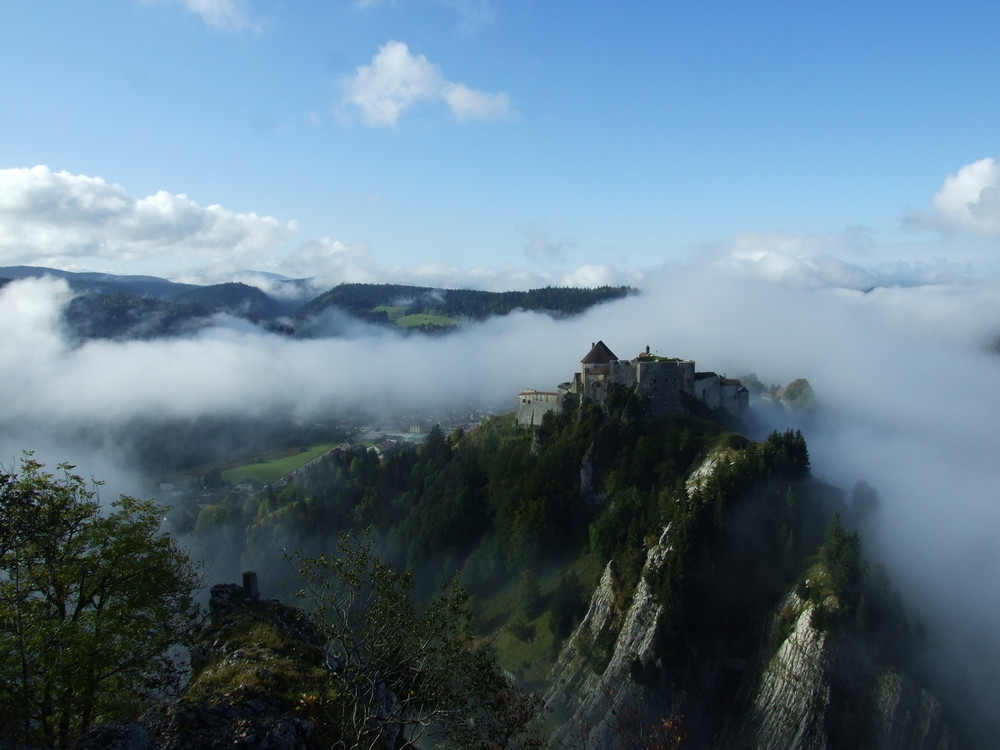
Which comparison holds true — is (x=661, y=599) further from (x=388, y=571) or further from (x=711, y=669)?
(x=388, y=571)

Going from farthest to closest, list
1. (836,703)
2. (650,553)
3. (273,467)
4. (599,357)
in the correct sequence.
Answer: (273,467) → (599,357) → (650,553) → (836,703)

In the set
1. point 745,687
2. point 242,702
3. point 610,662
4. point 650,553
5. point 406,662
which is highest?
point 406,662

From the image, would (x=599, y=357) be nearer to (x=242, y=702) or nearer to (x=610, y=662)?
(x=610, y=662)

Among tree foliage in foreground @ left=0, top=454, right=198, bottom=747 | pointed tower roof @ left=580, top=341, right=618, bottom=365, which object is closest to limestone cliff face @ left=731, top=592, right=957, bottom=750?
pointed tower roof @ left=580, top=341, right=618, bottom=365

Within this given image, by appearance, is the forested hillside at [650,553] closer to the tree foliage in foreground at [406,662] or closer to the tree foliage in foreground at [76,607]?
the tree foliage in foreground at [406,662]

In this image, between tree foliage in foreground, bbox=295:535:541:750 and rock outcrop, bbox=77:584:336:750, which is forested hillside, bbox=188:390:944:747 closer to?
tree foliage in foreground, bbox=295:535:541:750

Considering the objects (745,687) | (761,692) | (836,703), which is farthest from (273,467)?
(836,703)

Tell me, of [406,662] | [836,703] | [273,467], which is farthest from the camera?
[273,467]
